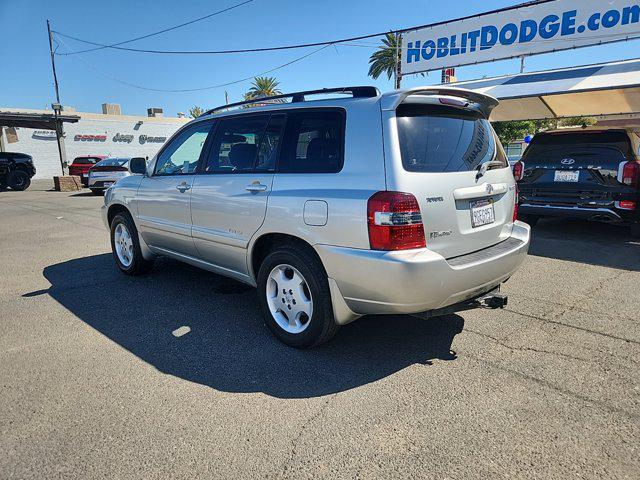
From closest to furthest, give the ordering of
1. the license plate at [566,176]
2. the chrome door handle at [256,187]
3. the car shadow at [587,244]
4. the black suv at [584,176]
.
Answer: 1. the chrome door handle at [256,187]
2. the car shadow at [587,244]
3. the black suv at [584,176]
4. the license plate at [566,176]

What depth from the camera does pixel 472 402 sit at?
2730 mm

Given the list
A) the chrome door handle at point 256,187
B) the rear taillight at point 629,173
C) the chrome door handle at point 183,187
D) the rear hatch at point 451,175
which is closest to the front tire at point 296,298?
the chrome door handle at point 256,187

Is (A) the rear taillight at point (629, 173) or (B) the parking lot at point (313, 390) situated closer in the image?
(B) the parking lot at point (313, 390)

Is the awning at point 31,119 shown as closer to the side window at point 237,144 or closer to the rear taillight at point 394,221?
the side window at point 237,144

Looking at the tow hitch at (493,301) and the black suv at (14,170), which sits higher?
the black suv at (14,170)

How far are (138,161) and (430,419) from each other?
14.0 ft

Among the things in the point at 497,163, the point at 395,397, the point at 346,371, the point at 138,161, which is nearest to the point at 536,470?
the point at 395,397

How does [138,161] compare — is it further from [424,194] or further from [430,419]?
[430,419]

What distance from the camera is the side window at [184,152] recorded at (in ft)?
14.6

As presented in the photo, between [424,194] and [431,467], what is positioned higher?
[424,194]

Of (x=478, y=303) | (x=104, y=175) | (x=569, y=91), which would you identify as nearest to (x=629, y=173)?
(x=569, y=91)

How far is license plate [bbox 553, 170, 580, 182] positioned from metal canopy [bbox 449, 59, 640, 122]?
3.07m

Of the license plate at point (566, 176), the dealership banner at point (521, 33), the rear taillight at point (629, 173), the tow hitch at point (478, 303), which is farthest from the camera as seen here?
the dealership banner at point (521, 33)

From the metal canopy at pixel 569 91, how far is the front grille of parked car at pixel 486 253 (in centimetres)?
734
